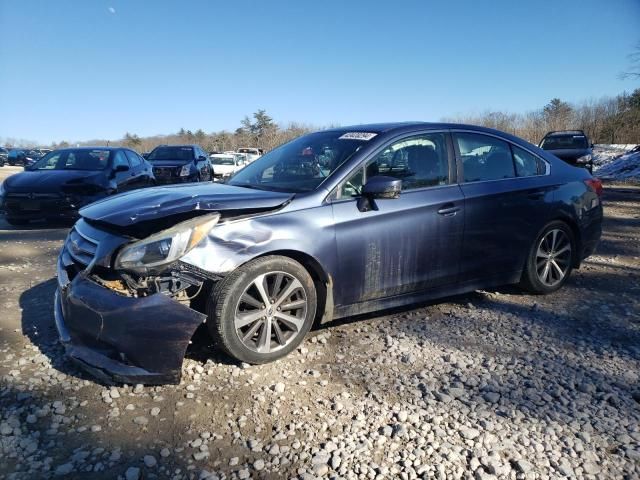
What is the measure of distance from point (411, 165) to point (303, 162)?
0.89 meters

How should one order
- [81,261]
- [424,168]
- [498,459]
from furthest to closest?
1. [424,168]
2. [81,261]
3. [498,459]

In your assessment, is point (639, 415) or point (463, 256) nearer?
point (639, 415)

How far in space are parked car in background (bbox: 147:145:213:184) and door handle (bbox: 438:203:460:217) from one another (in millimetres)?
11343

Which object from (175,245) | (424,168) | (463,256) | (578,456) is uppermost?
(424,168)

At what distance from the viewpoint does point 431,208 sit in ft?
12.7

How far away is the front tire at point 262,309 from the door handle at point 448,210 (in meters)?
1.28

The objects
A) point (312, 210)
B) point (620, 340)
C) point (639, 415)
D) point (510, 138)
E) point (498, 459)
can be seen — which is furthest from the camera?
point (510, 138)

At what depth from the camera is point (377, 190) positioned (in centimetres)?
349

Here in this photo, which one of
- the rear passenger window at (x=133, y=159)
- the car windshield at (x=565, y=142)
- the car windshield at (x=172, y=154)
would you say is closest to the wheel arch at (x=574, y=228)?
the rear passenger window at (x=133, y=159)

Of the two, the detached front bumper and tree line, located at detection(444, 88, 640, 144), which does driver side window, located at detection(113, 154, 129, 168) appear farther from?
tree line, located at detection(444, 88, 640, 144)

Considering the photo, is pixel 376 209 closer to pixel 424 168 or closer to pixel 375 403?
pixel 424 168

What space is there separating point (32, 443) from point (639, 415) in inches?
128

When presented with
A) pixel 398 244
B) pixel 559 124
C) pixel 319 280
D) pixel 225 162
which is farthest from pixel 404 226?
pixel 559 124

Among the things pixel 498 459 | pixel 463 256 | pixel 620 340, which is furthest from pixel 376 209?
pixel 620 340
